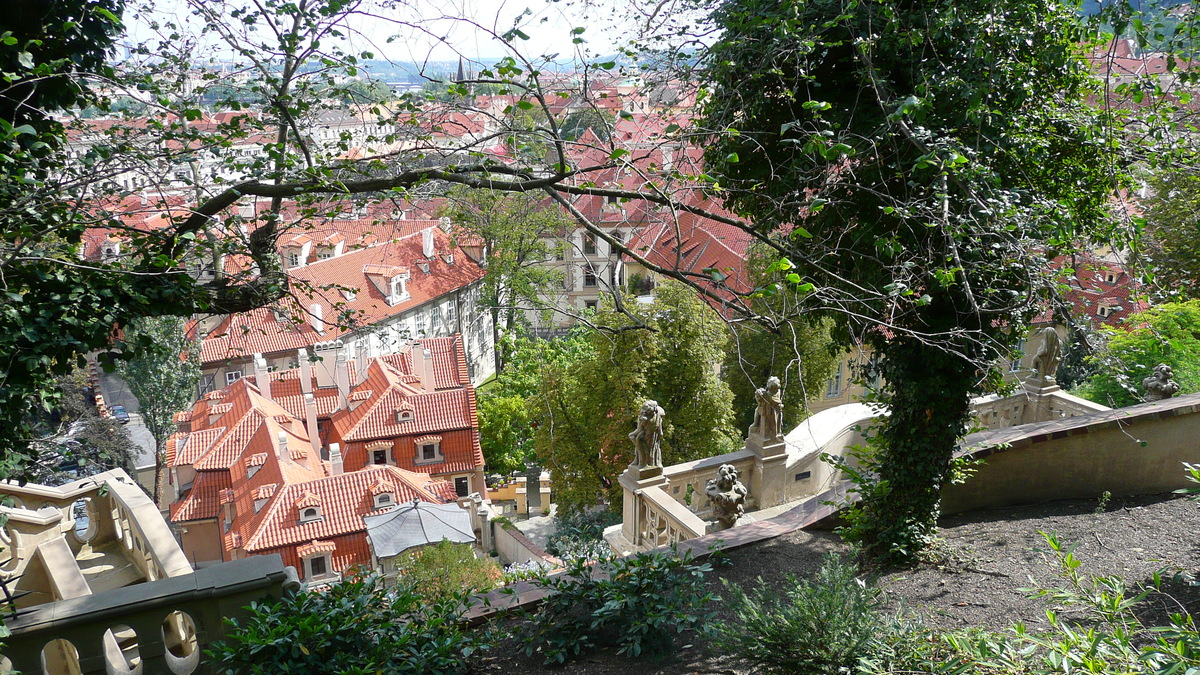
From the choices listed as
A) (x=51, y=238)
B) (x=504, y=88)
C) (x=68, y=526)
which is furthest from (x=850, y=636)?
(x=68, y=526)

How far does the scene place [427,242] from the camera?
115 ft

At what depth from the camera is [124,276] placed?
4.39m

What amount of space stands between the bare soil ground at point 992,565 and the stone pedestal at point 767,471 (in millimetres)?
2460

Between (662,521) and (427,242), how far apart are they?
29316 millimetres

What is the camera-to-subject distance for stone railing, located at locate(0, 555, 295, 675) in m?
3.72

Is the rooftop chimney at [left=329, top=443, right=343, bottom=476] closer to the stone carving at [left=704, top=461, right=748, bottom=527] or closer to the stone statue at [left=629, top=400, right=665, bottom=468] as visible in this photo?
the stone statue at [left=629, top=400, right=665, bottom=468]

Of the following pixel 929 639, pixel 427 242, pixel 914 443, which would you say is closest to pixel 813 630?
pixel 929 639

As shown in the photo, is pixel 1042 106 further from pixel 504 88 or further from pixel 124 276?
pixel 124 276

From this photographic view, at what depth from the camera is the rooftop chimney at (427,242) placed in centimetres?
3453

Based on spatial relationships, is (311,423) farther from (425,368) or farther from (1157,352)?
(1157,352)

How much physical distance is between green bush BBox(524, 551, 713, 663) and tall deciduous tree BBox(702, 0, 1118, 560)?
1.78 metres

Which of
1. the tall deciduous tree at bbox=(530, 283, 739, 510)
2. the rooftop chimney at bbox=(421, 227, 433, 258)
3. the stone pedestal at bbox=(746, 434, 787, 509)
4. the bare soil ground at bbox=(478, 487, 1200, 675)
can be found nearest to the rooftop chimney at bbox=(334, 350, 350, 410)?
the tall deciduous tree at bbox=(530, 283, 739, 510)

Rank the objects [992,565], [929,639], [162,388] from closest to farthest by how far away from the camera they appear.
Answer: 1. [929,639]
2. [992,565]
3. [162,388]

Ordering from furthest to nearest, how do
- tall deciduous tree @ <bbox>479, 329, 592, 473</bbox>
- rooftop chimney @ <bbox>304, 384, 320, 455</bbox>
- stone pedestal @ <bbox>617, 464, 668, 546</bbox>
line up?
tall deciduous tree @ <bbox>479, 329, 592, 473</bbox>
rooftop chimney @ <bbox>304, 384, 320, 455</bbox>
stone pedestal @ <bbox>617, 464, 668, 546</bbox>
